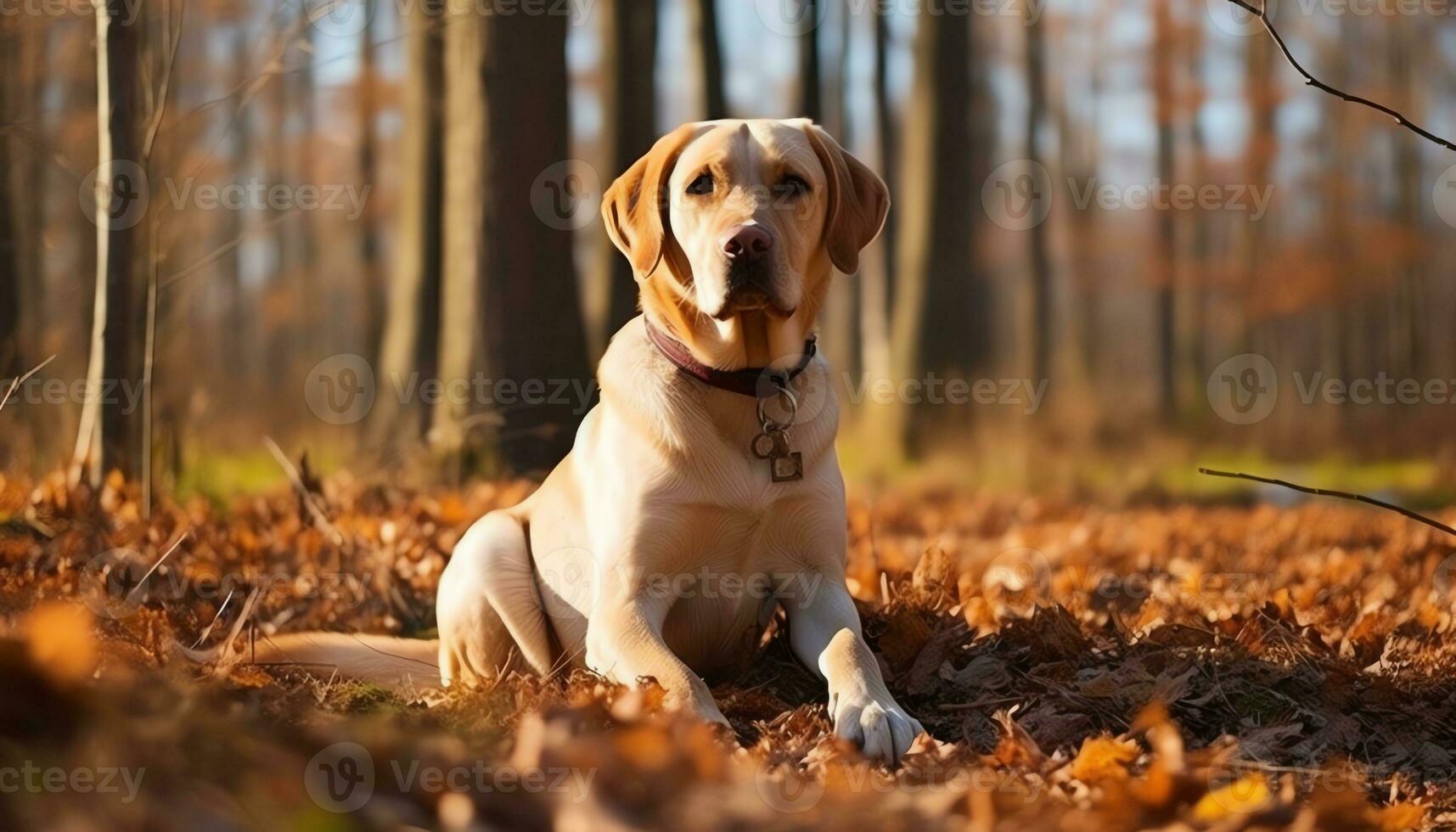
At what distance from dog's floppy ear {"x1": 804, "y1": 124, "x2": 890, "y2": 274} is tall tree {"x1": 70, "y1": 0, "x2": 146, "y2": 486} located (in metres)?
3.48

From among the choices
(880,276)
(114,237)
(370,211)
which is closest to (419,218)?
(114,237)

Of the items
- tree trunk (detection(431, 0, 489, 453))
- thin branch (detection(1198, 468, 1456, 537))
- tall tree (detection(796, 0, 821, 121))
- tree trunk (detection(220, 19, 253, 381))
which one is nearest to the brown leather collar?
thin branch (detection(1198, 468, 1456, 537))

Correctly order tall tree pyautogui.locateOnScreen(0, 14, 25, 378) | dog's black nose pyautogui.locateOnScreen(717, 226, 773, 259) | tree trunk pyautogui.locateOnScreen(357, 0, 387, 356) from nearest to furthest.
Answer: dog's black nose pyautogui.locateOnScreen(717, 226, 773, 259) < tall tree pyautogui.locateOnScreen(0, 14, 25, 378) < tree trunk pyautogui.locateOnScreen(357, 0, 387, 356)

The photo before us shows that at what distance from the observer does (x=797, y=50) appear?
1317 centimetres

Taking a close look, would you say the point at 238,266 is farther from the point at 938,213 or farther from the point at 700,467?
the point at 700,467

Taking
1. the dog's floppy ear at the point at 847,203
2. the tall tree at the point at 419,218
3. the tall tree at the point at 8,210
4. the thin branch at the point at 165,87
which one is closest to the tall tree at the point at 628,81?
the tall tree at the point at 419,218

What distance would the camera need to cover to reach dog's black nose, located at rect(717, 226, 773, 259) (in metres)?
3.63

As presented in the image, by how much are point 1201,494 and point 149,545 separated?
987 centimetres

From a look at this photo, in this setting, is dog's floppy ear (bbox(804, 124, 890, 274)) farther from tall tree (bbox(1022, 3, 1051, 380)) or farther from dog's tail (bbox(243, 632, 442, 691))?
Result: tall tree (bbox(1022, 3, 1051, 380))

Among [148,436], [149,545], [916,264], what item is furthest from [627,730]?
[916,264]

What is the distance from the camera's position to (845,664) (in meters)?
3.42

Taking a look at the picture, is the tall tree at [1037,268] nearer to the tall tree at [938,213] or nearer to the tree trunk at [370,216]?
the tall tree at [938,213]

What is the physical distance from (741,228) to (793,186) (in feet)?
1.04

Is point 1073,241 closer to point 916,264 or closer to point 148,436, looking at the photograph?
point 916,264
